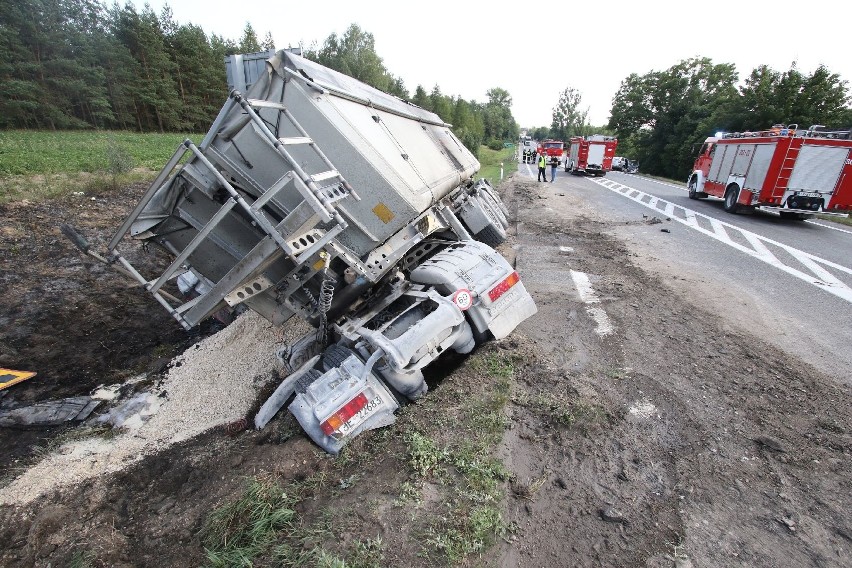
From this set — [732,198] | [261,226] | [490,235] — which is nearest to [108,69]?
[490,235]

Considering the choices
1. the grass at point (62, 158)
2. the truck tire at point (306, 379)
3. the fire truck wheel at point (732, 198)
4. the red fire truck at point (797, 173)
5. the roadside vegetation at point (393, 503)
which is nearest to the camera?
the roadside vegetation at point (393, 503)

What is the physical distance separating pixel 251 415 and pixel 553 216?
9076mm

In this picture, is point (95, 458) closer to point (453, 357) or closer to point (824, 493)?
point (453, 357)

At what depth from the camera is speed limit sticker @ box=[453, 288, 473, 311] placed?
3427 mm

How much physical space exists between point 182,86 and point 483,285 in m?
40.8

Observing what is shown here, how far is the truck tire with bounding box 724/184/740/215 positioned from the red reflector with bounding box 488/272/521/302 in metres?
11.1

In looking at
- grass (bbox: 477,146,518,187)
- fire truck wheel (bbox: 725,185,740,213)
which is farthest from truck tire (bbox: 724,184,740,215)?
grass (bbox: 477,146,518,187)

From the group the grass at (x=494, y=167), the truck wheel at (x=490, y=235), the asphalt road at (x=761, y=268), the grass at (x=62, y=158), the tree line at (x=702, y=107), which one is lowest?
the grass at (x=494, y=167)

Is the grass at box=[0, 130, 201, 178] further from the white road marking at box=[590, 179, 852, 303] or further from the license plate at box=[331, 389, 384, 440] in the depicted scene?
the white road marking at box=[590, 179, 852, 303]

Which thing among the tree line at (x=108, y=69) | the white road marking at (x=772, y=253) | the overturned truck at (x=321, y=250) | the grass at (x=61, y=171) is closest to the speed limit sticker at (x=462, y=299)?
the overturned truck at (x=321, y=250)

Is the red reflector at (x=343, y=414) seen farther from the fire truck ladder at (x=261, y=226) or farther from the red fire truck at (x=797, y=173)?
the red fire truck at (x=797, y=173)

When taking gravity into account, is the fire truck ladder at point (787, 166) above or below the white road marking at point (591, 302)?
above

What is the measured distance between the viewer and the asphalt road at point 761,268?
443 centimetres

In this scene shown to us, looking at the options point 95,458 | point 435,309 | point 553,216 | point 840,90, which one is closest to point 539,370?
point 435,309
